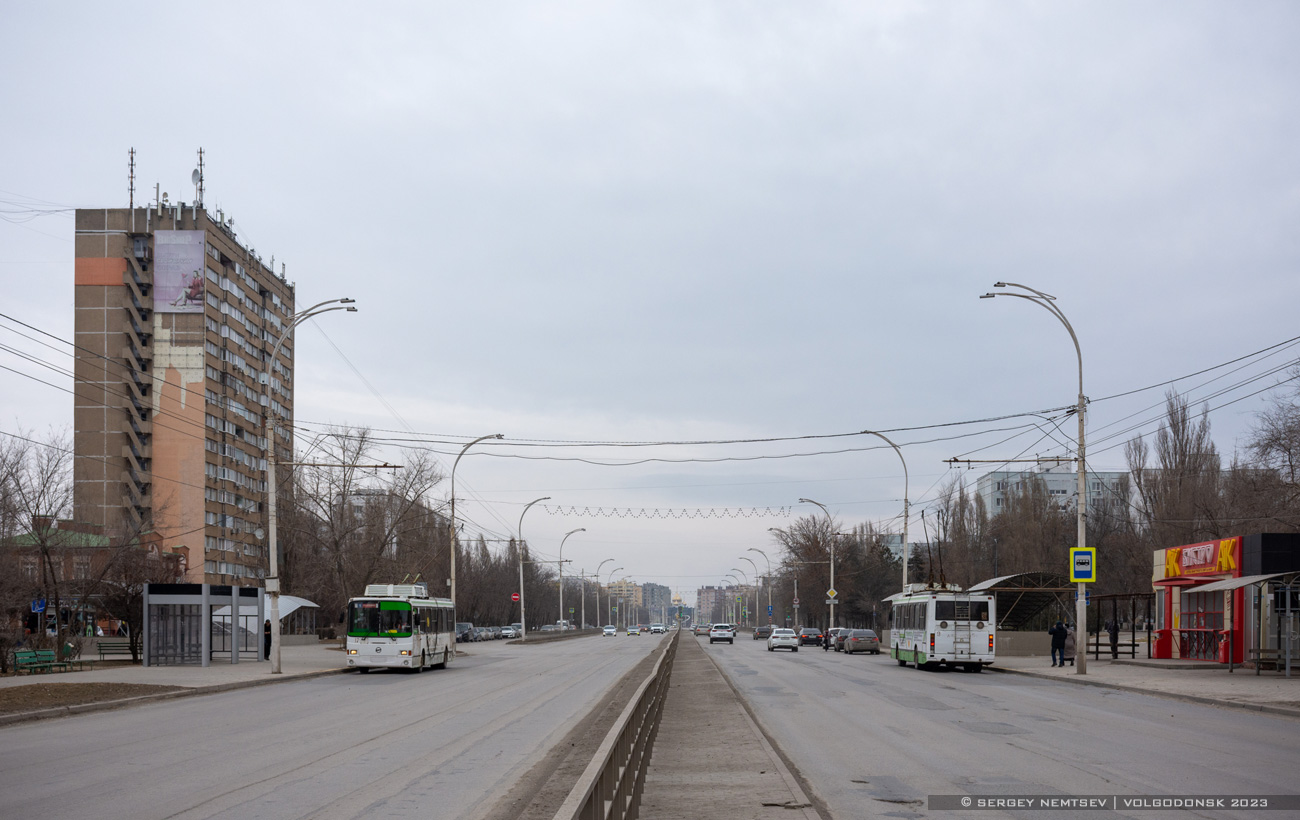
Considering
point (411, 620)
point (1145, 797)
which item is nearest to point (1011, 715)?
point (1145, 797)

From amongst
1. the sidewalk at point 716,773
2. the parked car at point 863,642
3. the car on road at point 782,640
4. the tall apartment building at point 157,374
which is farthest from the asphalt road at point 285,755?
the tall apartment building at point 157,374

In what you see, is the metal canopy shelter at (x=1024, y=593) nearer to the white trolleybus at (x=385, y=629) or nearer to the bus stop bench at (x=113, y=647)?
the white trolleybus at (x=385, y=629)

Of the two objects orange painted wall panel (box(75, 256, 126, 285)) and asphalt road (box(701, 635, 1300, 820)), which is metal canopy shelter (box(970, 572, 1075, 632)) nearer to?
asphalt road (box(701, 635, 1300, 820))

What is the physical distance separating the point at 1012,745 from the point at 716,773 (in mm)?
5138

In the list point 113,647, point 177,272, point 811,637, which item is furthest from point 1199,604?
point 177,272

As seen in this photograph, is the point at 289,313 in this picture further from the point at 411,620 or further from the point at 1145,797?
the point at 1145,797

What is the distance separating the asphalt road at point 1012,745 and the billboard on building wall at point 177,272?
8529 centimetres

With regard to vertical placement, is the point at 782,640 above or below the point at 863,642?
below

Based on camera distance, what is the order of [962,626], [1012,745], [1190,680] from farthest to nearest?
[962,626] → [1190,680] → [1012,745]

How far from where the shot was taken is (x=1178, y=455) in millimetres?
71688

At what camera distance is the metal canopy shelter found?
→ 47250 mm

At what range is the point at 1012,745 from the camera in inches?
584

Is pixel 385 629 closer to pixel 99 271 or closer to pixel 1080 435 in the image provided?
pixel 1080 435

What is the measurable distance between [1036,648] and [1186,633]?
25.7 ft
